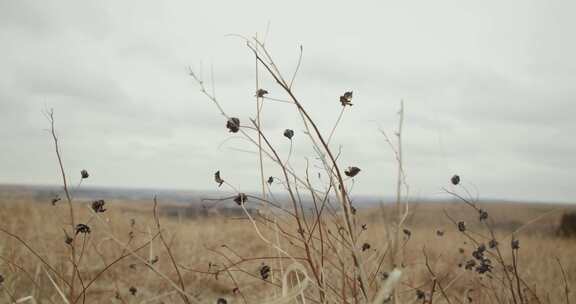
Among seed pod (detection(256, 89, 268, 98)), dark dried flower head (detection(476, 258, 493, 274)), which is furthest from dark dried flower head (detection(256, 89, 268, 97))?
dark dried flower head (detection(476, 258, 493, 274))

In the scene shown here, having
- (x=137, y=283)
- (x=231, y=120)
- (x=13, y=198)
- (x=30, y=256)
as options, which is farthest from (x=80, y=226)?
(x=13, y=198)

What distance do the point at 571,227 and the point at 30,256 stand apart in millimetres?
12998

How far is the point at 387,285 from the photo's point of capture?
0.66 m

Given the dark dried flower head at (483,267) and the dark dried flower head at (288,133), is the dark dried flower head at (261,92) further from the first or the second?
the dark dried flower head at (483,267)

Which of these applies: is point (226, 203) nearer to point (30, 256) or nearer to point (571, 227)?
point (30, 256)

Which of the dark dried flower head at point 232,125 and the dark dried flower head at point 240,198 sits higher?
the dark dried flower head at point 232,125

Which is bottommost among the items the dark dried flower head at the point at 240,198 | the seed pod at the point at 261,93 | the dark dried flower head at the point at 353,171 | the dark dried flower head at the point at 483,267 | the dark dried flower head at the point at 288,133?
the dark dried flower head at the point at 483,267

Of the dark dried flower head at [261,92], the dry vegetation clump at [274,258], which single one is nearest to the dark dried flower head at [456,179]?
the dry vegetation clump at [274,258]

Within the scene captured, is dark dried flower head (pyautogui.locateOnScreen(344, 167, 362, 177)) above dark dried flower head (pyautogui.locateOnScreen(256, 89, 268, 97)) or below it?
below

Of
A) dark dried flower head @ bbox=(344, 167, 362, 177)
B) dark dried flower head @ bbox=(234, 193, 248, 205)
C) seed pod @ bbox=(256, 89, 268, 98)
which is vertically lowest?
dark dried flower head @ bbox=(234, 193, 248, 205)

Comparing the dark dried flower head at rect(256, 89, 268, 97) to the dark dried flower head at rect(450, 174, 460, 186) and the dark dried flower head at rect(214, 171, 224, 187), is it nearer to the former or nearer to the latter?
the dark dried flower head at rect(214, 171, 224, 187)

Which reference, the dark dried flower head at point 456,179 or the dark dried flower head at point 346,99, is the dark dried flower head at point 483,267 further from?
the dark dried flower head at point 346,99

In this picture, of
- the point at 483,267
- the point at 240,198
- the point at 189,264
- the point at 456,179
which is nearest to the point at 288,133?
the point at 240,198

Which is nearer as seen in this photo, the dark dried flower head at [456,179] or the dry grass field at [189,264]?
the dark dried flower head at [456,179]
